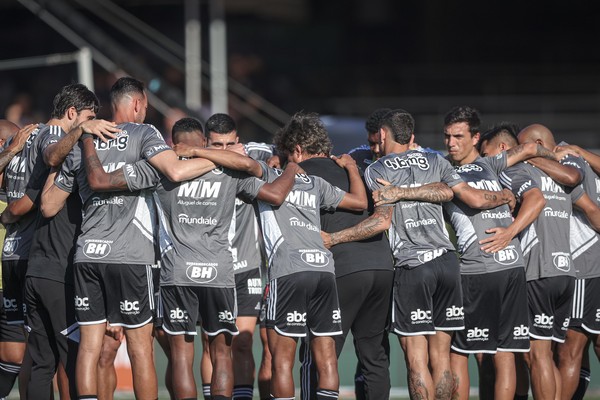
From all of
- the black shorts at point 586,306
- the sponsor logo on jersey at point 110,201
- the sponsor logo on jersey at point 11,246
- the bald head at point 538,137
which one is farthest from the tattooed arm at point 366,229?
the sponsor logo on jersey at point 11,246

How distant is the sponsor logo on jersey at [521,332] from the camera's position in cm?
855

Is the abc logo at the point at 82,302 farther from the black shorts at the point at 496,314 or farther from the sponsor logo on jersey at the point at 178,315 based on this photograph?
the black shorts at the point at 496,314

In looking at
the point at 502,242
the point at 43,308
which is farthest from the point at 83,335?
the point at 502,242

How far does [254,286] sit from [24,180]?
222 centimetres

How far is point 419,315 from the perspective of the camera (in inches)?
327

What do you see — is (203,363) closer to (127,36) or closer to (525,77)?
(127,36)

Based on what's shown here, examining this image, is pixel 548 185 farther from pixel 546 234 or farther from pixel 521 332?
pixel 521 332

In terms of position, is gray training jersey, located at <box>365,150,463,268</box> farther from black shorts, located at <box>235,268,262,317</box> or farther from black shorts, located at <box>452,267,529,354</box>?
black shorts, located at <box>235,268,262,317</box>

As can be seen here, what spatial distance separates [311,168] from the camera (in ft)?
27.9

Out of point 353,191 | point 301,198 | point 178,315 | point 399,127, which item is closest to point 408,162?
point 399,127

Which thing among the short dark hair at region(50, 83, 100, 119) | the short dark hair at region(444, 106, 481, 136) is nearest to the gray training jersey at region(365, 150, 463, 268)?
the short dark hair at region(444, 106, 481, 136)

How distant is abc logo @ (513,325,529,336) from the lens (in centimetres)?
855

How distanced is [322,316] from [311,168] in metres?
1.29

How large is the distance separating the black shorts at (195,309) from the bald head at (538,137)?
3.40m
